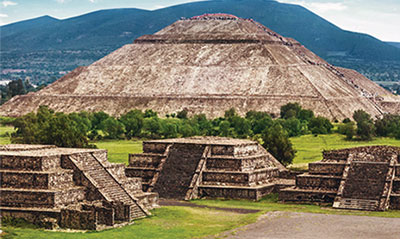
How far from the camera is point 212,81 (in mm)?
156875

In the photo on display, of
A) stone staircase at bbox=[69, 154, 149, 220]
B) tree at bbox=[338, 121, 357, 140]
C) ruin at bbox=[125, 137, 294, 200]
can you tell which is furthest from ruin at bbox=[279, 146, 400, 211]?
tree at bbox=[338, 121, 357, 140]

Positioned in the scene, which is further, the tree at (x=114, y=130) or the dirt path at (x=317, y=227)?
the tree at (x=114, y=130)

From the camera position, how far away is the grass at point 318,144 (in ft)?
255

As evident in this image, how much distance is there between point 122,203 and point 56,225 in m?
3.50

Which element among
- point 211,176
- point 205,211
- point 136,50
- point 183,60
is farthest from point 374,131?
point 136,50

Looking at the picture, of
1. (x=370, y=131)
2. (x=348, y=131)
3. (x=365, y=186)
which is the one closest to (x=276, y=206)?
(x=365, y=186)

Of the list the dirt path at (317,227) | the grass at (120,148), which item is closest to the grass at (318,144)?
the grass at (120,148)

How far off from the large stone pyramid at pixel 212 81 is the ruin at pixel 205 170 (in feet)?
267

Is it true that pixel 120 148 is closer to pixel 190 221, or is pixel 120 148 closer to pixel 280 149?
pixel 280 149

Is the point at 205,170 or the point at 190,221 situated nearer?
the point at 190,221

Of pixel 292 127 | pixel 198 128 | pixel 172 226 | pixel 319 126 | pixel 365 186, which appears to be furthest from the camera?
pixel 198 128

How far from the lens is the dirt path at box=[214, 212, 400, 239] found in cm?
3991

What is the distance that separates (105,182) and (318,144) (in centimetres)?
4796

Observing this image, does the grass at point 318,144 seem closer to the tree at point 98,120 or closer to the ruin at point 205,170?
the ruin at point 205,170
